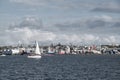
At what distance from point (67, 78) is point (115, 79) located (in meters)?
10.3

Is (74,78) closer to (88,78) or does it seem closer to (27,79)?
(88,78)

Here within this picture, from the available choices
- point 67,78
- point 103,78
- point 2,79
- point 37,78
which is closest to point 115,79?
point 103,78

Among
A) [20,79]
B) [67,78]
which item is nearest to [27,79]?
[20,79]

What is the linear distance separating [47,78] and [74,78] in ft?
19.5

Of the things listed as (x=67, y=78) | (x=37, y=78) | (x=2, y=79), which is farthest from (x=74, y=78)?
(x=2, y=79)

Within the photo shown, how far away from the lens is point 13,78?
96938 mm

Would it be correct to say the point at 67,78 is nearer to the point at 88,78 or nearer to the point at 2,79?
the point at 88,78

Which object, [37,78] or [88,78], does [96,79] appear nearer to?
[88,78]

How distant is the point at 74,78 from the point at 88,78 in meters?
3.24

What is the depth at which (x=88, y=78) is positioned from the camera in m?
97.2

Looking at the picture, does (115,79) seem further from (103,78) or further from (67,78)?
(67,78)

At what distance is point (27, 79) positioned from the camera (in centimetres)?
9369

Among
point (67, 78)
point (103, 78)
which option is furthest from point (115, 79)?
point (67, 78)

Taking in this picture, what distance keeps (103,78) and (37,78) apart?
46.7ft
